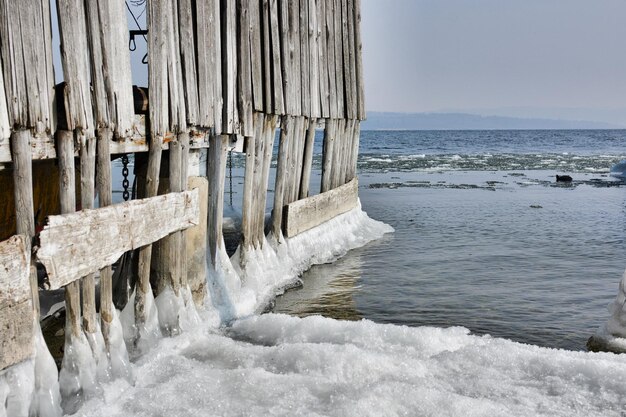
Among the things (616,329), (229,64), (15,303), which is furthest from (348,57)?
(15,303)

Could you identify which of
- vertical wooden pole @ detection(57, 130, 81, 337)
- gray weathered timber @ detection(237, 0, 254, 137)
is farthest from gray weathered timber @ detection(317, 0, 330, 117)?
vertical wooden pole @ detection(57, 130, 81, 337)

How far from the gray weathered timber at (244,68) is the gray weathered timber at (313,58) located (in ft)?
7.65

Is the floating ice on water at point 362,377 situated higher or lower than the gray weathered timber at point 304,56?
lower

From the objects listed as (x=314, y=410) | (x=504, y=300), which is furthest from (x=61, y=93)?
(x=504, y=300)

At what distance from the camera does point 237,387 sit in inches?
212

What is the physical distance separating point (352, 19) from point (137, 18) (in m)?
7.37

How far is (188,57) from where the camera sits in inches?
260

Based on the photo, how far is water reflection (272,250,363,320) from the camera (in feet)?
27.7

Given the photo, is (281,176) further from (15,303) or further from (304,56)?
(15,303)

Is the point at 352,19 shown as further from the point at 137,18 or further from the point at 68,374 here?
the point at 68,374

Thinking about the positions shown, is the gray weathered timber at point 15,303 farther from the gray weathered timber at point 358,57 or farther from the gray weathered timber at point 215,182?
the gray weathered timber at point 358,57

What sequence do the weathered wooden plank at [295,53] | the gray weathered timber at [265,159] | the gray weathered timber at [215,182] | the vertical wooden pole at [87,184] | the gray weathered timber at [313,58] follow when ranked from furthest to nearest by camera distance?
the gray weathered timber at [313,58]
the weathered wooden plank at [295,53]
the gray weathered timber at [265,159]
the gray weathered timber at [215,182]
the vertical wooden pole at [87,184]

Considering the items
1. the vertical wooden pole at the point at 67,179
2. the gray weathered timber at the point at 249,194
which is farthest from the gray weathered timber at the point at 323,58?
the vertical wooden pole at the point at 67,179

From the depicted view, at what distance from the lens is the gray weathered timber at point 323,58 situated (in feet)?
35.6
